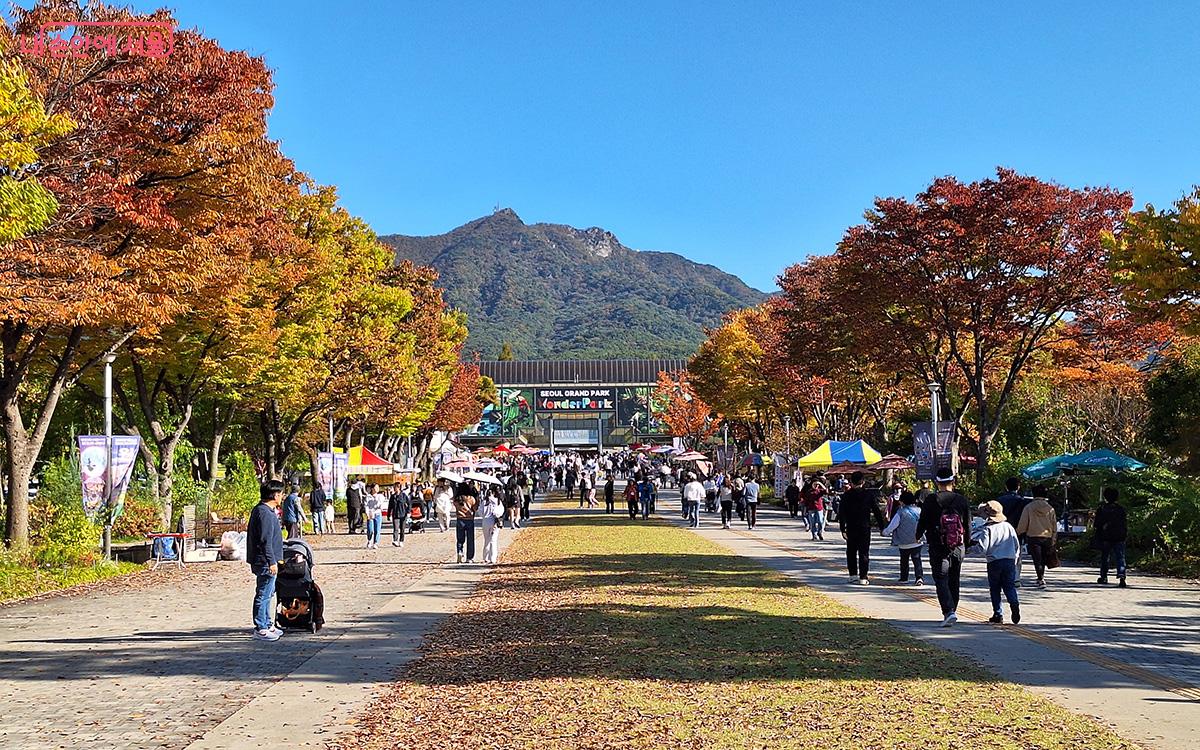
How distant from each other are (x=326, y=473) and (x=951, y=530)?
81.4 feet

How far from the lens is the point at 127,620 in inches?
525

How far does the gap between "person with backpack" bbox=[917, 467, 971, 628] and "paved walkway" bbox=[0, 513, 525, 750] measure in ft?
18.0

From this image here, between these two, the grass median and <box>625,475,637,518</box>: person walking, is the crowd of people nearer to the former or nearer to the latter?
the grass median

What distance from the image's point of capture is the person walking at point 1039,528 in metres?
15.4

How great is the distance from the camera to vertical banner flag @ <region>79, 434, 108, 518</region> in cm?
1962

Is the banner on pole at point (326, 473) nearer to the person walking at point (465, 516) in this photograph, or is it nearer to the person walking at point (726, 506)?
the person walking at point (726, 506)

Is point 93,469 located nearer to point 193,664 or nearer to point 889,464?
point 193,664

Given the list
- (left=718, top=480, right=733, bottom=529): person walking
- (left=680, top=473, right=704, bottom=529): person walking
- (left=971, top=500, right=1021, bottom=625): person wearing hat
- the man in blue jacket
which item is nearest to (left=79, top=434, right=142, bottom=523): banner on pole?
the man in blue jacket

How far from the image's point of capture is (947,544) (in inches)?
473

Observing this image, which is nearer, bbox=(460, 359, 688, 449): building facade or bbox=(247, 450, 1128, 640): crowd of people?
bbox=(247, 450, 1128, 640): crowd of people

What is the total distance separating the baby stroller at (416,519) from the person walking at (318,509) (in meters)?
2.50

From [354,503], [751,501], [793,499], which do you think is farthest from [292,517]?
[793,499]

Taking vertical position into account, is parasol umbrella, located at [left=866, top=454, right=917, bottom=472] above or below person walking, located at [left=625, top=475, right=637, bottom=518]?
above

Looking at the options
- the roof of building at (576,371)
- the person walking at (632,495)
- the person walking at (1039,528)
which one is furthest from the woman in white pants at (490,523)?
the roof of building at (576,371)
